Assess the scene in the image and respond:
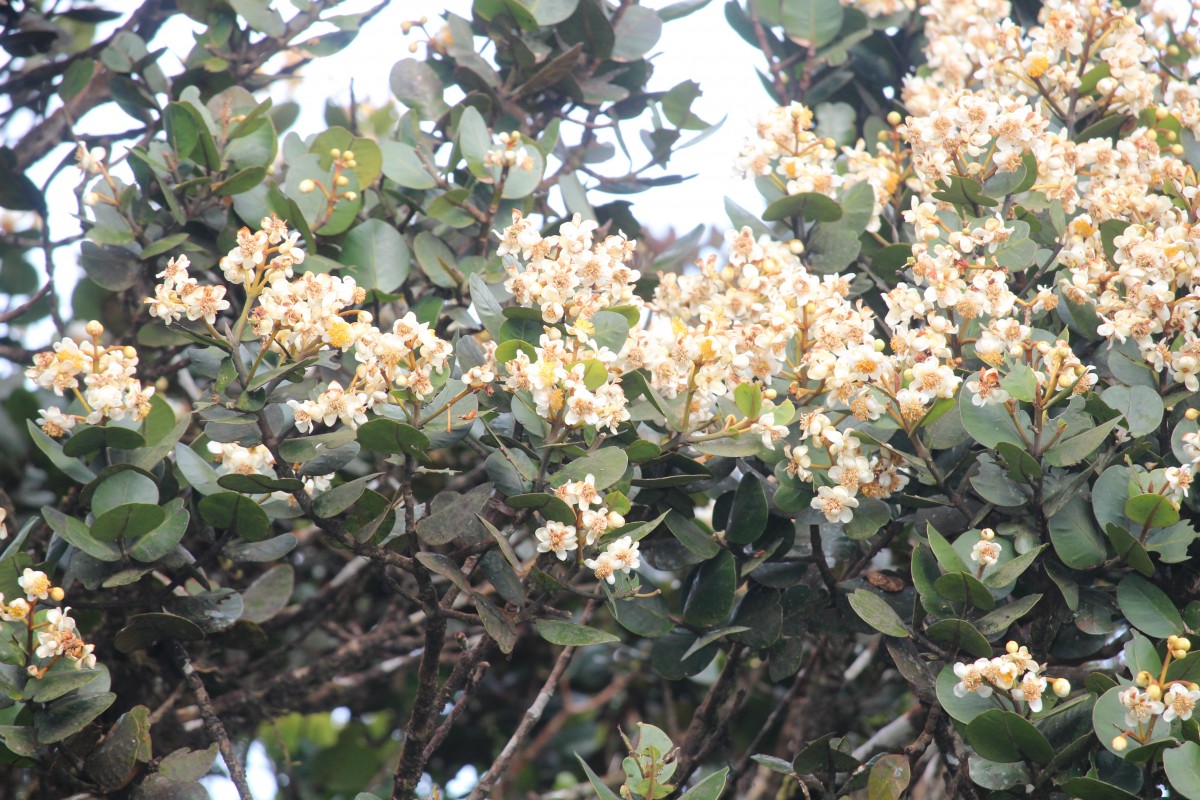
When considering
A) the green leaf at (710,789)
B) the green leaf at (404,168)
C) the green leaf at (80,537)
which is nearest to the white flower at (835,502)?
the green leaf at (710,789)

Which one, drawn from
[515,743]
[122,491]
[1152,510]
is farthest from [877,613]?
[122,491]

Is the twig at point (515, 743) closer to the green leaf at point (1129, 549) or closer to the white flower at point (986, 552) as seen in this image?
the white flower at point (986, 552)

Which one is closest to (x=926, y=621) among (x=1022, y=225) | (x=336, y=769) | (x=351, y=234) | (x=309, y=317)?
(x=1022, y=225)

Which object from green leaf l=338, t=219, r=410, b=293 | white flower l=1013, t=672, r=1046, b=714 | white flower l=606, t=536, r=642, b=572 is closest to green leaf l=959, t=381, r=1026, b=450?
white flower l=1013, t=672, r=1046, b=714

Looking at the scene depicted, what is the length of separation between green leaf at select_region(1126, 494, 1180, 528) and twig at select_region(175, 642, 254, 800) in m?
1.50

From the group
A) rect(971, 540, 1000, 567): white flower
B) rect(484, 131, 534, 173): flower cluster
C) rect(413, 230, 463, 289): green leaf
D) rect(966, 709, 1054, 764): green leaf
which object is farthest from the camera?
rect(413, 230, 463, 289): green leaf

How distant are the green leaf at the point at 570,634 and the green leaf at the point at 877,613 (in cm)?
42

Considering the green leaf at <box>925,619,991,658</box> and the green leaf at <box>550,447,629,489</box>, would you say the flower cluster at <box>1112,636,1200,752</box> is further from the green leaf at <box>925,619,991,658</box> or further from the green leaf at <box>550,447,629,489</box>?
the green leaf at <box>550,447,629,489</box>

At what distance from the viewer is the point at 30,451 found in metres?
2.84

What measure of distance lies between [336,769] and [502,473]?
6.65 feet

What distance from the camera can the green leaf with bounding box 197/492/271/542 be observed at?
72.2 inches

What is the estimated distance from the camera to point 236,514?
1.89 meters

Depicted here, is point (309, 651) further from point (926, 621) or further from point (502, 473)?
point (926, 621)

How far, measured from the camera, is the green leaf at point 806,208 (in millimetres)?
2256
